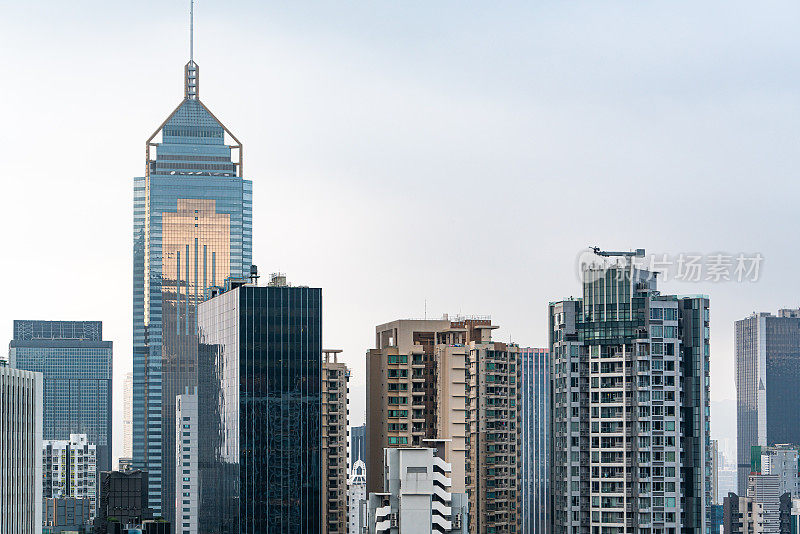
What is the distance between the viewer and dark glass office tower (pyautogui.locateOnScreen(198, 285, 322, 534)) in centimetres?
18325

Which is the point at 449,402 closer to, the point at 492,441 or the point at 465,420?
the point at 465,420

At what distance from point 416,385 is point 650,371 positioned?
48.4m

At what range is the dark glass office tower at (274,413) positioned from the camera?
18325 cm

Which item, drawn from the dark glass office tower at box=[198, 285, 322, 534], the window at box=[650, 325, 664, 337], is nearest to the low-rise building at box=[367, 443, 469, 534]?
the window at box=[650, 325, 664, 337]

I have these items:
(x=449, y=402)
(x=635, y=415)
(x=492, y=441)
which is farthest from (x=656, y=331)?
(x=492, y=441)

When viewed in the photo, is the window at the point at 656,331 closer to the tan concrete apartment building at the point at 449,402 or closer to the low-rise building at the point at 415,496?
the low-rise building at the point at 415,496

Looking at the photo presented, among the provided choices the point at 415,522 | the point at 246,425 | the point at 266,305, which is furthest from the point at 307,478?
the point at 415,522

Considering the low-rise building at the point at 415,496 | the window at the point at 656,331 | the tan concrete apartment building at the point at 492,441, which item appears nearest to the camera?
the low-rise building at the point at 415,496

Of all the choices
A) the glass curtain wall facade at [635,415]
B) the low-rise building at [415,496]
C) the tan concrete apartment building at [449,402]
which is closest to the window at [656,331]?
the glass curtain wall facade at [635,415]

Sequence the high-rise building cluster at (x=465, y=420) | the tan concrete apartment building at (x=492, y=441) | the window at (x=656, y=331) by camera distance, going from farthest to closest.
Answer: the tan concrete apartment building at (x=492, y=441)
the window at (x=656, y=331)
the high-rise building cluster at (x=465, y=420)

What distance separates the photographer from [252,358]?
624 feet

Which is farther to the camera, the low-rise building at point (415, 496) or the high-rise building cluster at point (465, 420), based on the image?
the high-rise building cluster at point (465, 420)

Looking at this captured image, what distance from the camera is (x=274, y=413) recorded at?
18812 centimetres

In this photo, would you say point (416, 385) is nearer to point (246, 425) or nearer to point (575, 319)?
point (246, 425)
